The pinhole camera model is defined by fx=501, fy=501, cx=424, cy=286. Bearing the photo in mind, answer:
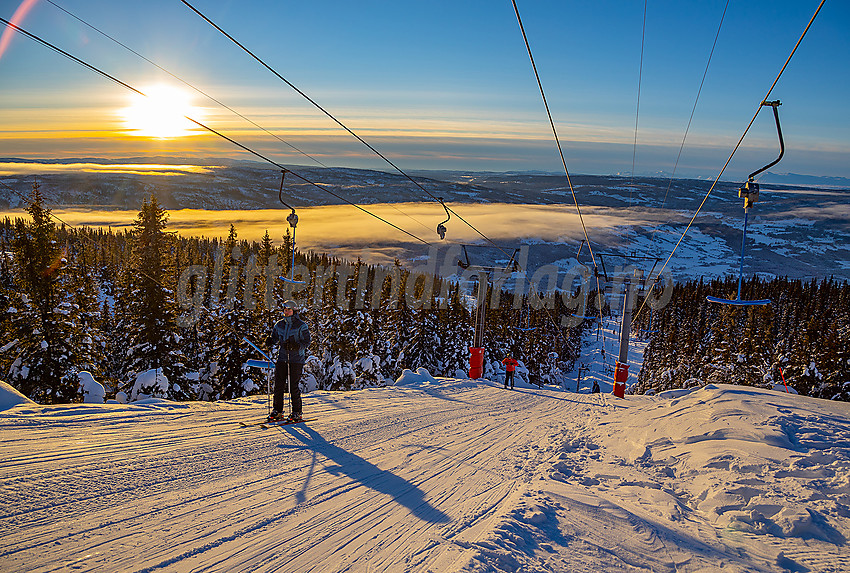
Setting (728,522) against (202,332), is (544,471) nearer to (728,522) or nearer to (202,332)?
(728,522)

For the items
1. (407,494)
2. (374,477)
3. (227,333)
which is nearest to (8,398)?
(374,477)

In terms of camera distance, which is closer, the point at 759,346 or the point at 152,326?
the point at 152,326

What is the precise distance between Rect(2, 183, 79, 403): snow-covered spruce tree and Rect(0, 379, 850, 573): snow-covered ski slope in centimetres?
1849

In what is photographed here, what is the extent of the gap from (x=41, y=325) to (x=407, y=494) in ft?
84.7

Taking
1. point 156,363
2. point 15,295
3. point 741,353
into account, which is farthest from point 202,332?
point 741,353

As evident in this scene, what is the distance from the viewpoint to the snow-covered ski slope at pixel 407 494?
4.91 m

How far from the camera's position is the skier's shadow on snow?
20.5ft

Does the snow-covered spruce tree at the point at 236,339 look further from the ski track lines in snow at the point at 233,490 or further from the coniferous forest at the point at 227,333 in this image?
the ski track lines in snow at the point at 233,490

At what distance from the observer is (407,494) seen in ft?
22.2

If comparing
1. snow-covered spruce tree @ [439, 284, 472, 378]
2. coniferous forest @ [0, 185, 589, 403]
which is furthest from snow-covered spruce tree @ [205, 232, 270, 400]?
snow-covered spruce tree @ [439, 284, 472, 378]

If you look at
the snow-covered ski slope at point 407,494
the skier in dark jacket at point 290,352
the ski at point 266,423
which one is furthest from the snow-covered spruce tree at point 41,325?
the skier in dark jacket at point 290,352

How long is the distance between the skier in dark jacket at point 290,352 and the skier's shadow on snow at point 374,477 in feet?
2.98

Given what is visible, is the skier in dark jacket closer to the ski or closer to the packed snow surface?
→ the ski

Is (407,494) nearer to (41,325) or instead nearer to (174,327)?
(41,325)
